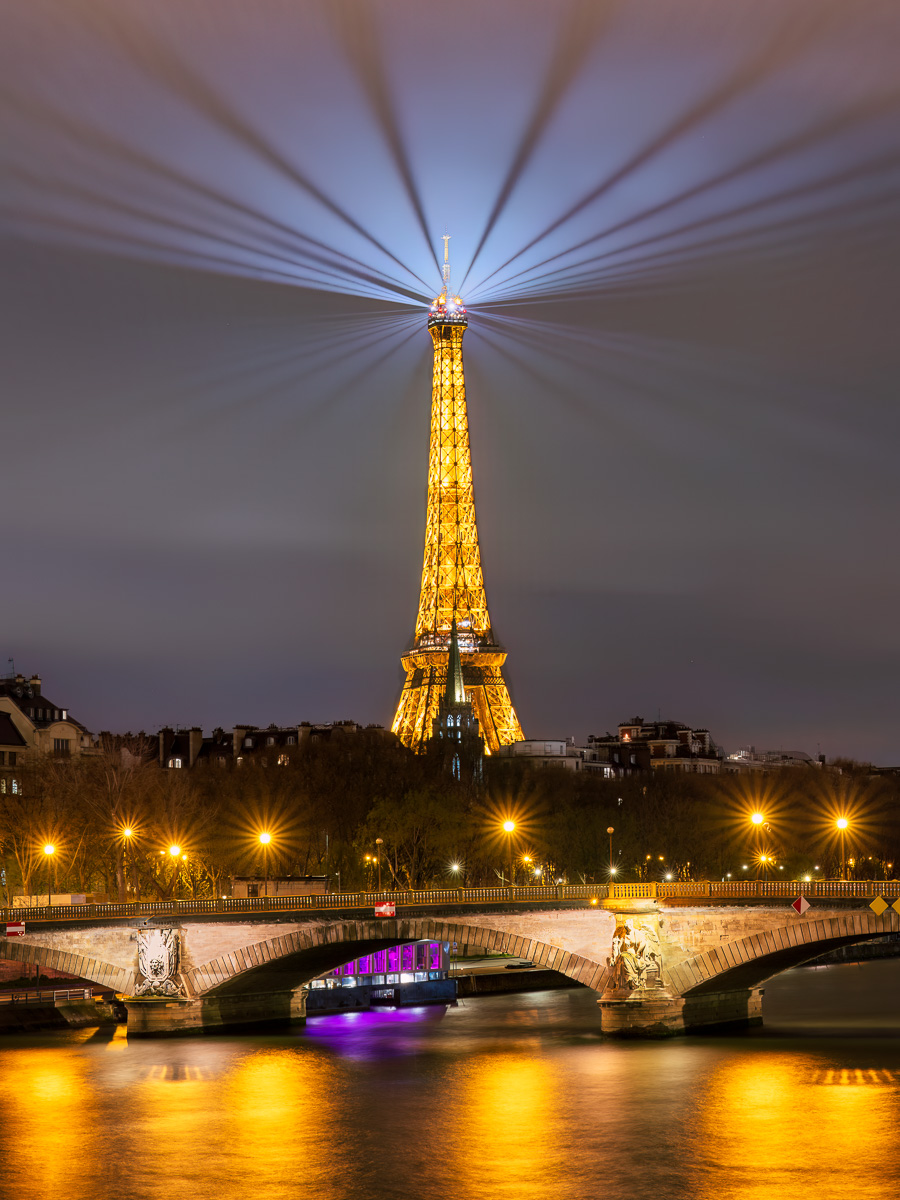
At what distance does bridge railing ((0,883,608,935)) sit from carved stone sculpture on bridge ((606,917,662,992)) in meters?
2.75

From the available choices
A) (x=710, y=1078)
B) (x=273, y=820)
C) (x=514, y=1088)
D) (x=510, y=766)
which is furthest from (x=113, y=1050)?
(x=510, y=766)

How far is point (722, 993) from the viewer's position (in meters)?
57.6

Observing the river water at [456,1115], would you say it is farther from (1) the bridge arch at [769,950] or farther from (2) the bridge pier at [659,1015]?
(1) the bridge arch at [769,950]

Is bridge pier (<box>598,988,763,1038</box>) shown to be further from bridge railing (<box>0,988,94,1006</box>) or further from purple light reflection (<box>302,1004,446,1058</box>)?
bridge railing (<box>0,988,94,1006</box>)

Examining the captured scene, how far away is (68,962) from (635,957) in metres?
17.9

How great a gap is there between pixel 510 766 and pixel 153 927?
5056 centimetres

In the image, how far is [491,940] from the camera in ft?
188

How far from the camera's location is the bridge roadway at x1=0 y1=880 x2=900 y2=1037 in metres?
54.2

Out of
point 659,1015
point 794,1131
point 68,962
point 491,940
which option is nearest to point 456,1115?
point 794,1131

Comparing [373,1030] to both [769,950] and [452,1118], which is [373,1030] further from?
[452,1118]

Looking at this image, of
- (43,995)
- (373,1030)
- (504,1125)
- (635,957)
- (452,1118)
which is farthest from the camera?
(43,995)

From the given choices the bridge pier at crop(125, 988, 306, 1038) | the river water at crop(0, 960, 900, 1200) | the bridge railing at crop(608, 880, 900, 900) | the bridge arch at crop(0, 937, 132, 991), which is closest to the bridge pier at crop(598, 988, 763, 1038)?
the river water at crop(0, 960, 900, 1200)

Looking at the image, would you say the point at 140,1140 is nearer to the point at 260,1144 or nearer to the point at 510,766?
the point at 260,1144

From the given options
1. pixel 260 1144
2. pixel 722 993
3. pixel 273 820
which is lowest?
pixel 260 1144
